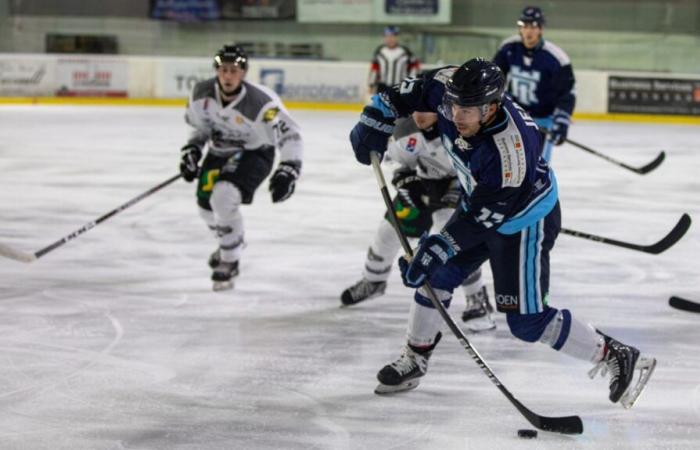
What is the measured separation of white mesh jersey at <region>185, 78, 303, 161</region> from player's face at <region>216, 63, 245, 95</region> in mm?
59

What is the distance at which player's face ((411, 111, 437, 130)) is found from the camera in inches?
154

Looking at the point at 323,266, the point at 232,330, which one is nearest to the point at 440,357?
the point at 232,330

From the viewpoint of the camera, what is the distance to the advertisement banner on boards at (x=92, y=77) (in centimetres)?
1400

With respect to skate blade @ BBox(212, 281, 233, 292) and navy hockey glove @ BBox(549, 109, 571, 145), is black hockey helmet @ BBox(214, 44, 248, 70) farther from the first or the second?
navy hockey glove @ BBox(549, 109, 571, 145)

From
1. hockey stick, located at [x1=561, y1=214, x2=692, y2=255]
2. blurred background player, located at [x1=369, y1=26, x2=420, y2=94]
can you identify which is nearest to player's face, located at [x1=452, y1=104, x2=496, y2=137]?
hockey stick, located at [x1=561, y1=214, x2=692, y2=255]

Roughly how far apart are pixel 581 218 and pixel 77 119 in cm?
672

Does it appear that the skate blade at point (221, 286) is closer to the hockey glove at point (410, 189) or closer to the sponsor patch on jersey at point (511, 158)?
the hockey glove at point (410, 189)

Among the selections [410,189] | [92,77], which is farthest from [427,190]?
[92,77]

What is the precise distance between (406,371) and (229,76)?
1776mm

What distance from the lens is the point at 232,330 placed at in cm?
418

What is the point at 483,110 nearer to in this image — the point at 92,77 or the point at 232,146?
the point at 232,146

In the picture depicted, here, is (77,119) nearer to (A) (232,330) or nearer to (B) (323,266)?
(B) (323,266)

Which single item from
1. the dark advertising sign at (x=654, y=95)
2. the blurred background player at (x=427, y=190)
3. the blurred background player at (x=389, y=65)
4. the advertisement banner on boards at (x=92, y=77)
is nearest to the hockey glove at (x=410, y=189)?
the blurred background player at (x=427, y=190)

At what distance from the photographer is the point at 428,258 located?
9.90ft
